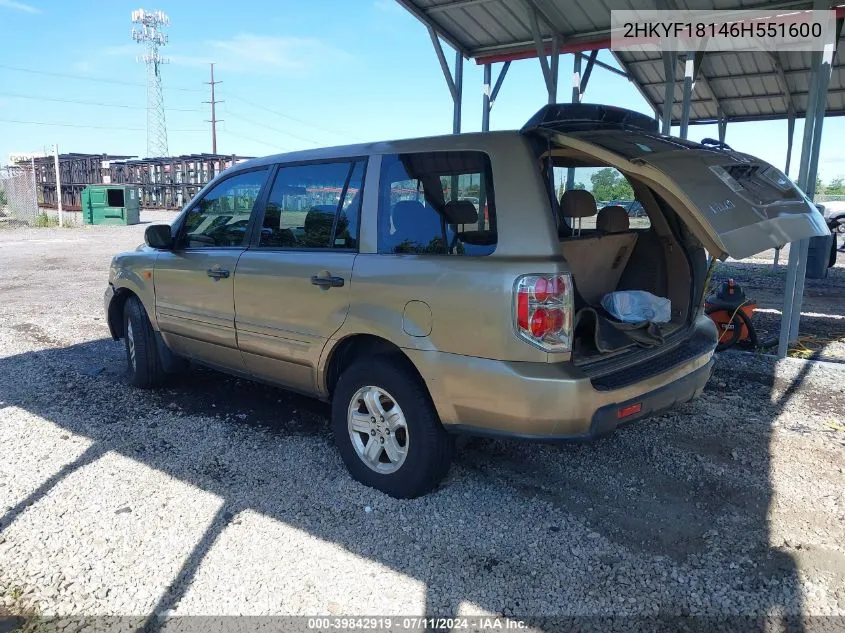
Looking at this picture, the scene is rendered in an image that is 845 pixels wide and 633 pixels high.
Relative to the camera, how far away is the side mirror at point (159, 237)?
4809mm

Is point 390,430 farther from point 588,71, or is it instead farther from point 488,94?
point 588,71

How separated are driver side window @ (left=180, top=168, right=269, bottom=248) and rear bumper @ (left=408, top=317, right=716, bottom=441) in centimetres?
192

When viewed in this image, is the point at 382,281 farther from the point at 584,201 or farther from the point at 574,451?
Answer: the point at 574,451

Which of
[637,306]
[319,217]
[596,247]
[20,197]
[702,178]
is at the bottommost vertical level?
[637,306]

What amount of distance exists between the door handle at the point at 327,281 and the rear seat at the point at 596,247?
53.2 inches

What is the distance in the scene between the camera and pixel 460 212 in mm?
3250

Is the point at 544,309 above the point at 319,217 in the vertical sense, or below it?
below

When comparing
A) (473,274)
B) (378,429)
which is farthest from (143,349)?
(473,274)

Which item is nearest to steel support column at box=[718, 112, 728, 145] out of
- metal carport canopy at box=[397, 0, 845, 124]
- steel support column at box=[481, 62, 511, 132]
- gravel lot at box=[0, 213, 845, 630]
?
metal carport canopy at box=[397, 0, 845, 124]

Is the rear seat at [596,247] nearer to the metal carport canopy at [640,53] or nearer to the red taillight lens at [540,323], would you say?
the red taillight lens at [540,323]

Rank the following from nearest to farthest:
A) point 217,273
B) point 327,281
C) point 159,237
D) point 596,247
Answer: point 327,281 → point 596,247 → point 217,273 → point 159,237

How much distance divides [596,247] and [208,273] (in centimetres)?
269

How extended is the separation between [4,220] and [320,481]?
30.4 m

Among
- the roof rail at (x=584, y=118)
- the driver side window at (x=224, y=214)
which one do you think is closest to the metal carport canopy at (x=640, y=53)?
the roof rail at (x=584, y=118)
